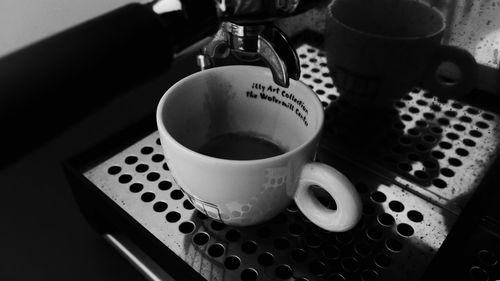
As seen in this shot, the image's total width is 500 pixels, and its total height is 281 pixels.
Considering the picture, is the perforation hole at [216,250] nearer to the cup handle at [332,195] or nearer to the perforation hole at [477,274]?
the cup handle at [332,195]

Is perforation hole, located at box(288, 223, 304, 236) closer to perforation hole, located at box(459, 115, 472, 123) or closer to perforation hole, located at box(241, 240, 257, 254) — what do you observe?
perforation hole, located at box(241, 240, 257, 254)

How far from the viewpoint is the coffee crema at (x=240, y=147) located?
0.35 m

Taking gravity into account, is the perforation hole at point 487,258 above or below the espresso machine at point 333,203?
below

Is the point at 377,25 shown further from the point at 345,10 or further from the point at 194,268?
the point at 194,268

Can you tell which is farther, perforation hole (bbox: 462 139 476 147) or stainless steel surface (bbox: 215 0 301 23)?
perforation hole (bbox: 462 139 476 147)

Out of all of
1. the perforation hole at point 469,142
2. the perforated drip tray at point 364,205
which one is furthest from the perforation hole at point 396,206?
the perforation hole at point 469,142

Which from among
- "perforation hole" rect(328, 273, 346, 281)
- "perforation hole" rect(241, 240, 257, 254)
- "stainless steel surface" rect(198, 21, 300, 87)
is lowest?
"perforation hole" rect(328, 273, 346, 281)

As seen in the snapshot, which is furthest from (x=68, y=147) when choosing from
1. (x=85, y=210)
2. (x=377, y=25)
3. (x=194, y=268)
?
(x=377, y=25)

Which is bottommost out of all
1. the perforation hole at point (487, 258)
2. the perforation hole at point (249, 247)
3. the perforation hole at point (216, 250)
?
the perforation hole at point (487, 258)

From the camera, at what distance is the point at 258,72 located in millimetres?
334

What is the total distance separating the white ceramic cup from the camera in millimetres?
267

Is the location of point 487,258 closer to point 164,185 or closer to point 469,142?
point 469,142

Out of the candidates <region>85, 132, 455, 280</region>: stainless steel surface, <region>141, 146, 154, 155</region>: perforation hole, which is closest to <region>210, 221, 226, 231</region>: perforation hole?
<region>85, 132, 455, 280</region>: stainless steel surface

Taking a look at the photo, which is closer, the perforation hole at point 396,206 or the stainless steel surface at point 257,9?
the stainless steel surface at point 257,9
